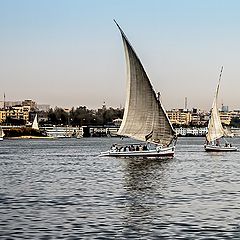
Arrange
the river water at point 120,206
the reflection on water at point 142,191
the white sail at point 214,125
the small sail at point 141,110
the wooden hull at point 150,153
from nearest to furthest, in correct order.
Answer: the river water at point 120,206 → the reflection on water at point 142,191 → the small sail at point 141,110 → the wooden hull at point 150,153 → the white sail at point 214,125

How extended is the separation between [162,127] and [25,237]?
49.0m

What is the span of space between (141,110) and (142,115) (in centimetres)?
47

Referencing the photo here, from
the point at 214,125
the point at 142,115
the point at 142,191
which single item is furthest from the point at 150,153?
the point at 142,191

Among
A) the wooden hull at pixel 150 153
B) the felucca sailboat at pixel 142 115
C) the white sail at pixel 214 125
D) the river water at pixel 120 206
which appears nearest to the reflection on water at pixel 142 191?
the river water at pixel 120 206

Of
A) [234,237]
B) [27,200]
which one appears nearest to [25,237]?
[234,237]

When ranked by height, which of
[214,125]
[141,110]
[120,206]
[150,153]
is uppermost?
[141,110]

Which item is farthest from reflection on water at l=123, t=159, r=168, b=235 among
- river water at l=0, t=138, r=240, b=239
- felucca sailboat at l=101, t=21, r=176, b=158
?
felucca sailboat at l=101, t=21, r=176, b=158

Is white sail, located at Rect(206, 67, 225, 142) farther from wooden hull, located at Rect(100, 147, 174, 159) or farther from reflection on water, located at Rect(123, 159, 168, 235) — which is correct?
reflection on water, located at Rect(123, 159, 168, 235)

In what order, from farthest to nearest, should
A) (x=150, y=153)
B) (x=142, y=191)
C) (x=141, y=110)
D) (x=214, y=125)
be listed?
(x=214, y=125), (x=150, y=153), (x=141, y=110), (x=142, y=191)

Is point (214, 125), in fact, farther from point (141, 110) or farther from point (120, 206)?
point (120, 206)

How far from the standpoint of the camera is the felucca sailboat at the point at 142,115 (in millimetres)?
69238

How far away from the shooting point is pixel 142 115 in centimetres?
7081

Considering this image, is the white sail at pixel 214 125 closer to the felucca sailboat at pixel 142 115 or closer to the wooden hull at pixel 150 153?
the wooden hull at pixel 150 153

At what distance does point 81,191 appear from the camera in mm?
38750
